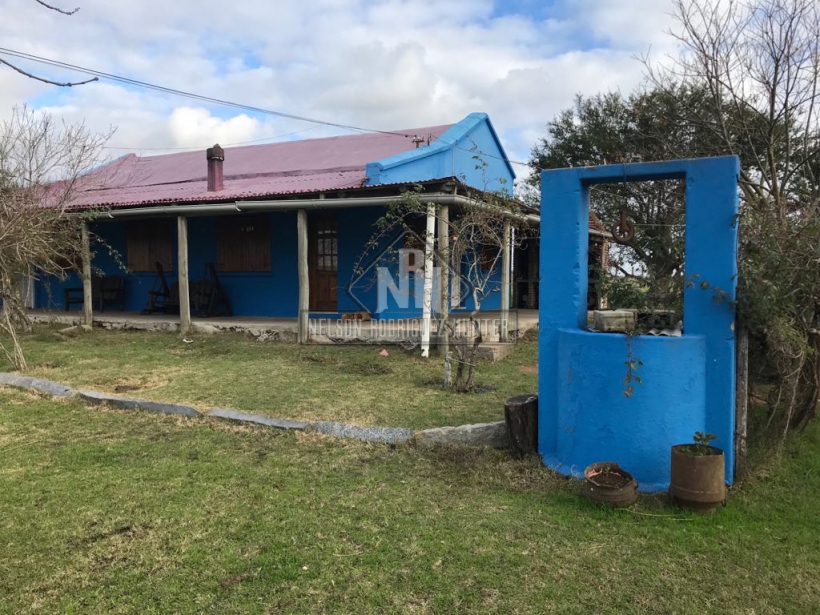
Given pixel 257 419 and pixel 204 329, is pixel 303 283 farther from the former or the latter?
pixel 257 419

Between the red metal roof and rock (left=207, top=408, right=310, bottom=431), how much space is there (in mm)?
4996

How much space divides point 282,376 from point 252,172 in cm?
763

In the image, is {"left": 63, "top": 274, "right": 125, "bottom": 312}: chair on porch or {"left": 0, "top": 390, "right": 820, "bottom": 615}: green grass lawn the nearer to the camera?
{"left": 0, "top": 390, "right": 820, "bottom": 615}: green grass lawn

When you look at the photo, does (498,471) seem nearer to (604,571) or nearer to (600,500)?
(600,500)

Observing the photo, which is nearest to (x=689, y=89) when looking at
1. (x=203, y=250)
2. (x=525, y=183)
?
(x=525, y=183)

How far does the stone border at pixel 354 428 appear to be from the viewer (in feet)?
15.8

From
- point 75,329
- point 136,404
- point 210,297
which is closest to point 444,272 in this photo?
point 136,404

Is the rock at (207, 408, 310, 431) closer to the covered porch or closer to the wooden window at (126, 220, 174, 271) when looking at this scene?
the covered porch

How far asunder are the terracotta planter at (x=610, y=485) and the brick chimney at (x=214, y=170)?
10.6m

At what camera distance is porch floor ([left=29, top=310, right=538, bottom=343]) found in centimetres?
985

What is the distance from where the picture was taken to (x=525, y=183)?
56.6 ft

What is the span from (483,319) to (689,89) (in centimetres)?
541

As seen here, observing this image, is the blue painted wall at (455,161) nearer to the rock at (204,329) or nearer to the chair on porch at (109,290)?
the rock at (204,329)

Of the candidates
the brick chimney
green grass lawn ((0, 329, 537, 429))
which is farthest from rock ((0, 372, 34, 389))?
the brick chimney
